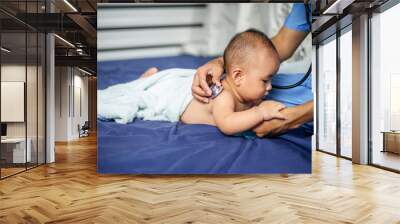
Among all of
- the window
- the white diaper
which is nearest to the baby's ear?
the white diaper

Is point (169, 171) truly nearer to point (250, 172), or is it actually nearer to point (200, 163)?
point (200, 163)

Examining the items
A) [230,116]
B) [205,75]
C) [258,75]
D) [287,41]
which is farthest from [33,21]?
[287,41]

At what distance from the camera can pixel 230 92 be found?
20.9 feet

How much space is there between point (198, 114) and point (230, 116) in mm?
529

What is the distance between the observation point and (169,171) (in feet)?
21.2

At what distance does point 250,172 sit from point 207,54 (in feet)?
6.87

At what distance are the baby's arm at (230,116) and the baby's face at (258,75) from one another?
23cm

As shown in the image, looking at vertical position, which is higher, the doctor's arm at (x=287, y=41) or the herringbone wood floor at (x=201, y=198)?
the doctor's arm at (x=287, y=41)

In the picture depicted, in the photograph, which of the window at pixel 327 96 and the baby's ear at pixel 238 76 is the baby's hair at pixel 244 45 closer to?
the baby's ear at pixel 238 76

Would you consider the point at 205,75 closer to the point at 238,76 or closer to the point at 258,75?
the point at 238,76

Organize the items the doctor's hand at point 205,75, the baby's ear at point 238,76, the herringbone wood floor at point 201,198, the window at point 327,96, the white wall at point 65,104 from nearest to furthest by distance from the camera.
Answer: the herringbone wood floor at point 201,198 → the baby's ear at point 238,76 → the doctor's hand at point 205,75 → the window at point 327,96 → the white wall at point 65,104

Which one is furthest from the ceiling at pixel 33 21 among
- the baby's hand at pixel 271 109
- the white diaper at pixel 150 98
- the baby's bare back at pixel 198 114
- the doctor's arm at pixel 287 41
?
the baby's hand at pixel 271 109

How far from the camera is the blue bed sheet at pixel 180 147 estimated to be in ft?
21.1

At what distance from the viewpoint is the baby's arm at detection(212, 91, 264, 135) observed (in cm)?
634
